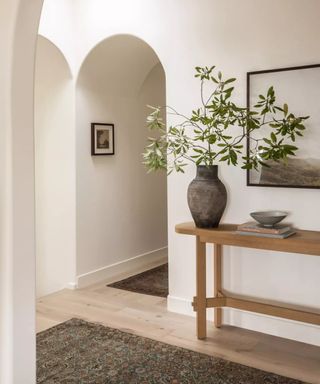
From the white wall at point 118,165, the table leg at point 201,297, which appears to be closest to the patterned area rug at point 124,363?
the table leg at point 201,297

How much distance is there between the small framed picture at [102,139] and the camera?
460 centimetres

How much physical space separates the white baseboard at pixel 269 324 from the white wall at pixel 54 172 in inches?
56.2

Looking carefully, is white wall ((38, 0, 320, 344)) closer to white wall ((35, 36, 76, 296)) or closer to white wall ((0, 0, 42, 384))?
white wall ((35, 36, 76, 296))

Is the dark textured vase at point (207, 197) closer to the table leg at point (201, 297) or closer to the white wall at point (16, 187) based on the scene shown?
the table leg at point (201, 297)

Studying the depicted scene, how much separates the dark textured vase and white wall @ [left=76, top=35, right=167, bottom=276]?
5.07 ft

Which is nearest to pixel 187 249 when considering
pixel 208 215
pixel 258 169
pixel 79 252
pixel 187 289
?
pixel 187 289

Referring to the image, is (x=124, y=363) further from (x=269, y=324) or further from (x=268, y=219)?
(x=268, y=219)

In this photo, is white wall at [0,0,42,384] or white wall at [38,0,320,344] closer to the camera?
white wall at [0,0,42,384]

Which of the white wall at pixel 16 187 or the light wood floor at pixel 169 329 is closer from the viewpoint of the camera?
the white wall at pixel 16 187

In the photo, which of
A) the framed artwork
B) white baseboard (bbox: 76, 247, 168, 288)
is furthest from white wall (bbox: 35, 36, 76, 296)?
the framed artwork

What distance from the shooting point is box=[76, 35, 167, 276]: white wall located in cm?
447

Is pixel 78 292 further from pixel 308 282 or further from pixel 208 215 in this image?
pixel 308 282

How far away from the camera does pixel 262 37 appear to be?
10.9ft

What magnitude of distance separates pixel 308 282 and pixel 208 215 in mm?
832
